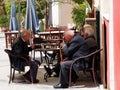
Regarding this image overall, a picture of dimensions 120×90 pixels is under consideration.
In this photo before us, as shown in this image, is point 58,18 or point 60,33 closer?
point 60,33

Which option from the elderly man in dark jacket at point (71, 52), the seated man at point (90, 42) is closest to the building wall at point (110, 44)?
the seated man at point (90, 42)

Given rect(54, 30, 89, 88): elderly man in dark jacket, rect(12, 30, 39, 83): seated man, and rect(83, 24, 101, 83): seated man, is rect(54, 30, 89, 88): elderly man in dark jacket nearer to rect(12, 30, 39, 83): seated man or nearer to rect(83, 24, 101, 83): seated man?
rect(83, 24, 101, 83): seated man

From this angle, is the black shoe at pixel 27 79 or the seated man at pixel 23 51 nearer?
the seated man at pixel 23 51

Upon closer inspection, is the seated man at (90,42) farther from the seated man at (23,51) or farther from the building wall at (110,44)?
the seated man at (23,51)

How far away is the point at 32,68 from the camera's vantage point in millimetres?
10680

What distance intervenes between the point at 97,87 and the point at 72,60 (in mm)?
861

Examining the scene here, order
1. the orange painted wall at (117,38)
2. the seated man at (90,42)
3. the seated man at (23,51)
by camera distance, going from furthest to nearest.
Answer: the seated man at (23,51)
the seated man at (90,42)
the orange painted wall at (117,38)

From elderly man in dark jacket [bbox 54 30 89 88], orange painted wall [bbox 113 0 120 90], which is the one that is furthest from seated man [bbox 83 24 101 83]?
orange painted wall [bbox 113 0 120 90]

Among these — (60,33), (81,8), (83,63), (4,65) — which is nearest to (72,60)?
(83,63)

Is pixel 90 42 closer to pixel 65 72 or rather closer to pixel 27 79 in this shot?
pixel 65 72

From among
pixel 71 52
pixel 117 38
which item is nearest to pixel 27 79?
pixel 71 52

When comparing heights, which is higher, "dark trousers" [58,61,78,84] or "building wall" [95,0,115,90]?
"building wall" [95,0,115,90]

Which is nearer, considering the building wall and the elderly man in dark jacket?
the building wall

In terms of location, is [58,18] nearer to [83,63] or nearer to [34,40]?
[34,40]
